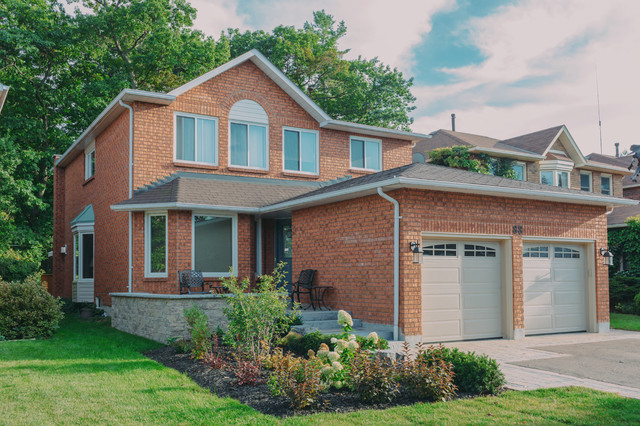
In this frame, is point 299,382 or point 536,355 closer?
point 299,382

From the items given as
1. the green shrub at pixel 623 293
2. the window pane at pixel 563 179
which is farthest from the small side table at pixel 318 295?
the window pane at pixel 563 179

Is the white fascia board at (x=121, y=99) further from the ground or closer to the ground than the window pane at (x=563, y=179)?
further from the ground

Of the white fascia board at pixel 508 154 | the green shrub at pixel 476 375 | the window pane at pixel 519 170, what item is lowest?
the green shrub at pixel 476 375

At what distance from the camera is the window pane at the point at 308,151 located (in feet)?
60.6

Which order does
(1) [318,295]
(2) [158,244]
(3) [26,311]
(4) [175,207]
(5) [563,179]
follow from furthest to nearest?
(5) [563,179], (2) [158,244], (4) [175,207], (1) [318,295], (3) [26,311]

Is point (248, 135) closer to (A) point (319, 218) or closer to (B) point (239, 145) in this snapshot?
(B) point (239, 145)

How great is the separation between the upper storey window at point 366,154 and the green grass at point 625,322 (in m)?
8.94

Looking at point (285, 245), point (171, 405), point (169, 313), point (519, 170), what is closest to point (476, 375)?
Answer: point (171, 405)

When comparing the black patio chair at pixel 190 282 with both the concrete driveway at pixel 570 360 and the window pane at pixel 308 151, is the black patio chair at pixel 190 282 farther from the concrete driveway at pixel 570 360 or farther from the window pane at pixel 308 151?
the concrete driveway at pixel 570 360

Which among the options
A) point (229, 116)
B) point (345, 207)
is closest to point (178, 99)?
point (229, 116)

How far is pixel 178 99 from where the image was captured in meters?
16.3

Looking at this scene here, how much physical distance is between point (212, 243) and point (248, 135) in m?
3.90

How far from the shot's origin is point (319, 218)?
44.9 feet

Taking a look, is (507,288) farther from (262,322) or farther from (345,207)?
(262,322)
